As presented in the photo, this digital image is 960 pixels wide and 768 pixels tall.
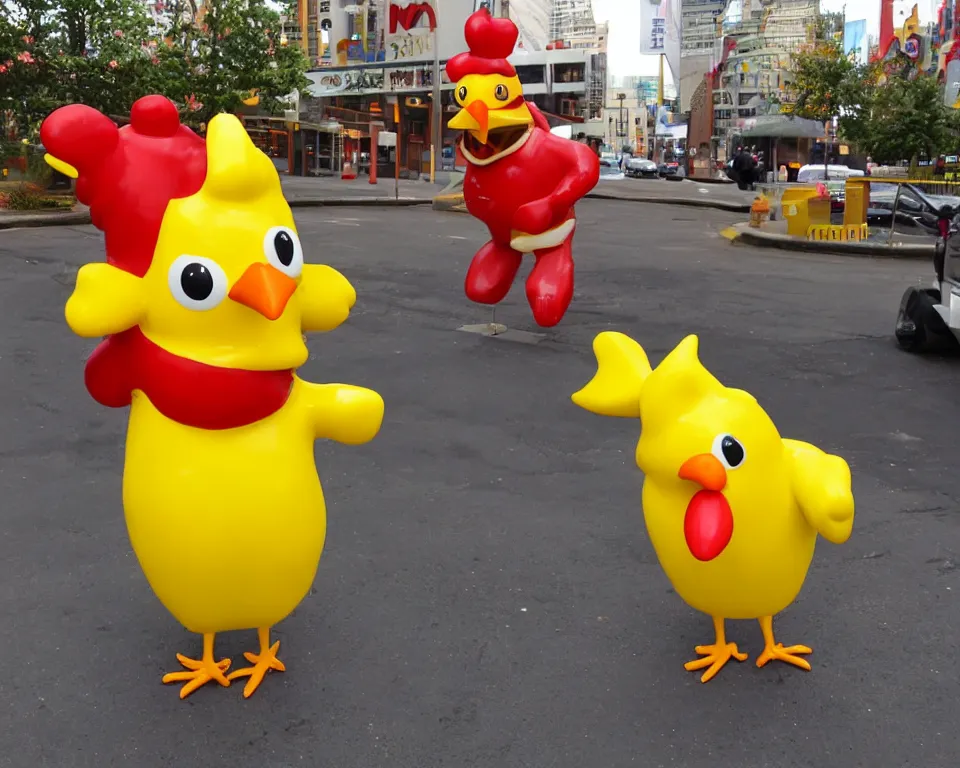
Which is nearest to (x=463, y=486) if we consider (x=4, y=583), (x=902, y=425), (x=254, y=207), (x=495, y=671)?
(x=495, y=671)

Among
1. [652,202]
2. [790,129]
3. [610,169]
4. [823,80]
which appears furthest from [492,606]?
[610,169]

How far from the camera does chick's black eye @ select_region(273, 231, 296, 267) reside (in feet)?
8.79

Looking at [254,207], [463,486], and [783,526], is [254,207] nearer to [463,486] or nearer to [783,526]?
[783,526]

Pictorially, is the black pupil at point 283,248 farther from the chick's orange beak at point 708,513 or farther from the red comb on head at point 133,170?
the chick's orange beak at point 708,513

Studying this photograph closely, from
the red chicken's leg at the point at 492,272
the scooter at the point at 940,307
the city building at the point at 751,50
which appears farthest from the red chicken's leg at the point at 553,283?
the city building at the point at 751,50

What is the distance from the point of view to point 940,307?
756cm

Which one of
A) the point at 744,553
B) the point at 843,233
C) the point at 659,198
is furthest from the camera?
the point at 659,198

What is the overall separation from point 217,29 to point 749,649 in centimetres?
2396

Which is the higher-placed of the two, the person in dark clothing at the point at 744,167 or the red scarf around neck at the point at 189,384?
the person in dark clothing at the point at 744,167

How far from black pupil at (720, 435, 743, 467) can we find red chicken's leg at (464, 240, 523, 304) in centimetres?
516

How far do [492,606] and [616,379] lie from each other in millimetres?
1166

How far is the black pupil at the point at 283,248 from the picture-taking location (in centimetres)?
268

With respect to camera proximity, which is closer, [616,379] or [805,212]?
[616,379]

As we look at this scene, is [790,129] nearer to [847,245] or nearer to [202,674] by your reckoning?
[847,245]
